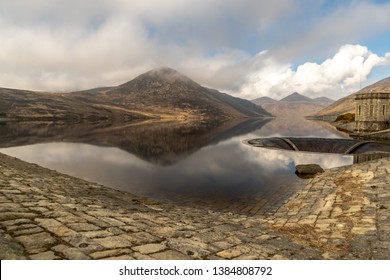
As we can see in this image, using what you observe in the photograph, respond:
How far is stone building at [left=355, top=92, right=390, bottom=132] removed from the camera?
6638cm

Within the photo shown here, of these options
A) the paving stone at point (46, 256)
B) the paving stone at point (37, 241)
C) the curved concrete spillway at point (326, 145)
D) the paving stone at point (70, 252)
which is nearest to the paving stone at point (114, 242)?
the paving stone at point (70, 252)

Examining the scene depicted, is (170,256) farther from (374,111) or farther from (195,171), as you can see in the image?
(374,111)

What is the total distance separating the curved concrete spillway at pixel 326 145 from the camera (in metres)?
42.3

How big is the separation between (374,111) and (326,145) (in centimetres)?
2996

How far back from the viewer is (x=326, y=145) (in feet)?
153

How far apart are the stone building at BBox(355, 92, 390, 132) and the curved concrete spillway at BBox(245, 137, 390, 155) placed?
22717mm

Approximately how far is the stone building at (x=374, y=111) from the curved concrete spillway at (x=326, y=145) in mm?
22717

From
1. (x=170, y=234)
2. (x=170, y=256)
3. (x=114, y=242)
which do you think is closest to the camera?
(x=170, y=256)

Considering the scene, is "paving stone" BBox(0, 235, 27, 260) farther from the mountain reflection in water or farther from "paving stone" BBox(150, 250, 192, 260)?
the mountain reflection in water

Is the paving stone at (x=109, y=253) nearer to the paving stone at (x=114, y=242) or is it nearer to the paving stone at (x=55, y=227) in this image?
the paving stone at (x=114, y=242)

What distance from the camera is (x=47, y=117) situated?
148 meters

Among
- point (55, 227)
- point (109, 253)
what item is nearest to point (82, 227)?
point (55, 227)

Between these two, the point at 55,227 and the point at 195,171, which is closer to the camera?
the point at 55,227
